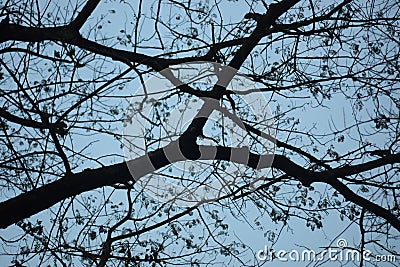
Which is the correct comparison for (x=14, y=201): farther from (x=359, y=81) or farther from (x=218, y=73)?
(x=359, y=81)

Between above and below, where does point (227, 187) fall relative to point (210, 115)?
below

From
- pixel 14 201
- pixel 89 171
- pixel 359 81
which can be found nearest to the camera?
pixel 14 201

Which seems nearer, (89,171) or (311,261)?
(89,171)

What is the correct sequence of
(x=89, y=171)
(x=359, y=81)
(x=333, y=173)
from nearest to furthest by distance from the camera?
1. (x=89, y=171)
2. (x=333, y=173)
3. (x=359, y=81)

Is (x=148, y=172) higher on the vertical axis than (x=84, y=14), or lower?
lower

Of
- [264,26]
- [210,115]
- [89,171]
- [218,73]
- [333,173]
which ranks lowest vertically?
[89,171]

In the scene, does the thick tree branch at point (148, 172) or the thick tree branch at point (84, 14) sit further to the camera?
the thick tree branch at point (84, 14)

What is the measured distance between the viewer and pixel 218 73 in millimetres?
3682

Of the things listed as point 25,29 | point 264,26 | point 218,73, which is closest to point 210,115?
point 218,73

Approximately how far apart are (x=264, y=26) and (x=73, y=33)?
120 centimetres

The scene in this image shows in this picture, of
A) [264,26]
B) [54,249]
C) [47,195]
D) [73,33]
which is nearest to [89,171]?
[47,195]

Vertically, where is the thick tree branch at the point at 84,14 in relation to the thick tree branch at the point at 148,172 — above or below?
above

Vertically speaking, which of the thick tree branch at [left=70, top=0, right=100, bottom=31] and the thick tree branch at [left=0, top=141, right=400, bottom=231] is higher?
the thick tree branch at [left=70, top=0, right=100, bottom=31]

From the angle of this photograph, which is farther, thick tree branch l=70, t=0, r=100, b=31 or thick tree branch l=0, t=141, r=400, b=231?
thick tree branch l=70, t=0, r=100, b=31
